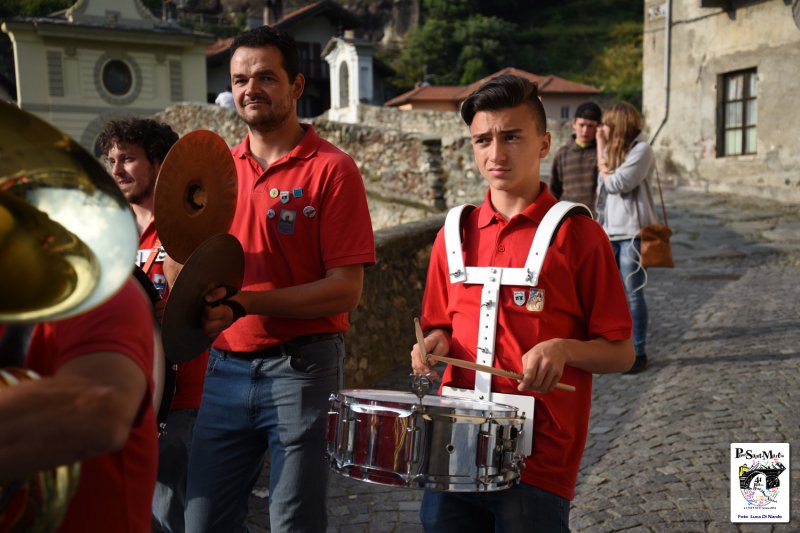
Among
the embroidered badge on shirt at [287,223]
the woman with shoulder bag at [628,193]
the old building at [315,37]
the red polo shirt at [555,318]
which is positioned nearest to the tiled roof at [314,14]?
the old building at [315,37]

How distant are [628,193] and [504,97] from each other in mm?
3902

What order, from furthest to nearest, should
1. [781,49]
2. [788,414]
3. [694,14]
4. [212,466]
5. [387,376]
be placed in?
[694,14] < [781,49] < [387,376] < [788,414] < [212,466]

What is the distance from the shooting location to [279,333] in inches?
101

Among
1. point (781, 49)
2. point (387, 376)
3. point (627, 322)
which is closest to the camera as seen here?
point (627, 322)

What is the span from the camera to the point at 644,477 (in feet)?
13.4

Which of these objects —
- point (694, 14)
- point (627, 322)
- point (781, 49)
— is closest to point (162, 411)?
point (627, 322)

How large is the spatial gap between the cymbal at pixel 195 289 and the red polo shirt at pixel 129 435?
2.23ft

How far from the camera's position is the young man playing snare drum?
2047mm

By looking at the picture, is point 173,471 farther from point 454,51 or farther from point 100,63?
point 454,51

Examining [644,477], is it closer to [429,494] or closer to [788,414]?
[788,414]

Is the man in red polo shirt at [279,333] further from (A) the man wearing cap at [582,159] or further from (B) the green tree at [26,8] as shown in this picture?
(B) the green tree at [26,8]

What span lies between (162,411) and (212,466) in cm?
44

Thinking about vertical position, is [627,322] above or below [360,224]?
below

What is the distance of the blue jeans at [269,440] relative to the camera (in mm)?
2523
